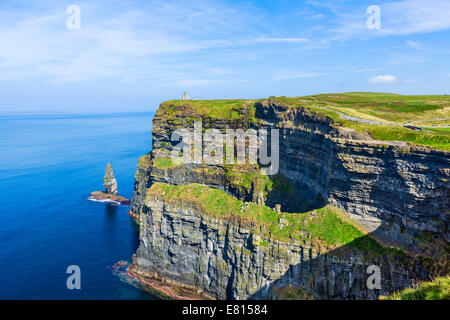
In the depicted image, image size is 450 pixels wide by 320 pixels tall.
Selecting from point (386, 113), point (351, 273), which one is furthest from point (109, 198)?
point (386, 113)

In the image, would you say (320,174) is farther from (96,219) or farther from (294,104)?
(96,219)

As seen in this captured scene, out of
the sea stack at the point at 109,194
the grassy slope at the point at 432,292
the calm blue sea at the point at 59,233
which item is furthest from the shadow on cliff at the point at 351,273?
the sea stack at the point at 109,194

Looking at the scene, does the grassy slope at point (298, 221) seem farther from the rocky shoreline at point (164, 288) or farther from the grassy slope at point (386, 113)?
the rocky shoreline at point (164, 288)

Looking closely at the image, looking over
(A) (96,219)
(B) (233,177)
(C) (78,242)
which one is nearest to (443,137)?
(B) (233,177)

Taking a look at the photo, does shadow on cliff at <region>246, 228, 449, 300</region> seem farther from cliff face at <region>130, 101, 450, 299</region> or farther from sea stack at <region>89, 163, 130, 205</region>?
sea stack at <region>89, 163, 130, 205</region>

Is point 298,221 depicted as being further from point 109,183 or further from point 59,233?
point 109,183

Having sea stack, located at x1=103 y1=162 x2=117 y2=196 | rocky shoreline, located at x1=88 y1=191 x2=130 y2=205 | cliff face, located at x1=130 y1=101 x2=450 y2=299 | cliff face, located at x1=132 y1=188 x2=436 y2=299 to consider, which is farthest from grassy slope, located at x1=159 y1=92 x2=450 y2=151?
rocky shoreline, located at x1=88 y1=191 x2=130 y2=205
